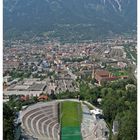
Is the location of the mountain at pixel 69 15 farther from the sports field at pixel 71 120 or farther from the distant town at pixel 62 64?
the sports field at pixel 71 120

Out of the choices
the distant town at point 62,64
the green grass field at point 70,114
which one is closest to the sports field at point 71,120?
the green grass field at point 70,114

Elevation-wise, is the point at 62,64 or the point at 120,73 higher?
the point at 62,64

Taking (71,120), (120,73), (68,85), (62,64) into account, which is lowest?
(71,120)

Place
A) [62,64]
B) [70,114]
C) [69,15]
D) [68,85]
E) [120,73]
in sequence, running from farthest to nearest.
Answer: [69,15] → [62,64] → [120,73] → [68,85] → [70,114]

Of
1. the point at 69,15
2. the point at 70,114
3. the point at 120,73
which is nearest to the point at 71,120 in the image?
the point at 70,114

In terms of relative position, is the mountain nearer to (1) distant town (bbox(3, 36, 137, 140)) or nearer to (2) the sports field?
(1) distant town (bbox(3, 36, 137, 140))

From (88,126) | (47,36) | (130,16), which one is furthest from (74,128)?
(47,36)

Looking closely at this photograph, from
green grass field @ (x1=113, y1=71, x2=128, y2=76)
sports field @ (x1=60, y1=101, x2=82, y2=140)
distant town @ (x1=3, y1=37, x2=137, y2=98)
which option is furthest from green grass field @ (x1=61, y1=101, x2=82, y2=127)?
green grass field @ (x1=113, y1=71, x2=128, y2=76)

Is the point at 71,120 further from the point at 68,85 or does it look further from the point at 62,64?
the point at 62,64
